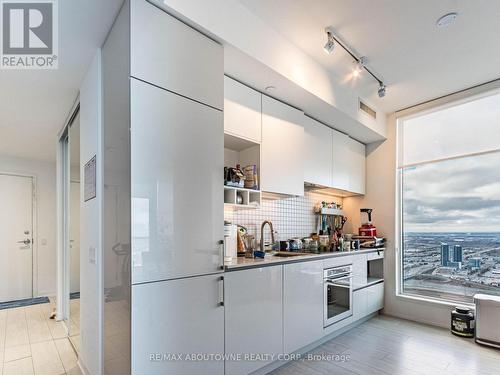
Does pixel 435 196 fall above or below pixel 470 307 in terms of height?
above

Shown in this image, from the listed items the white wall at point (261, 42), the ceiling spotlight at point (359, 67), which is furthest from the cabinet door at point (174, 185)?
the ceiling spotlight at point (359, 67)

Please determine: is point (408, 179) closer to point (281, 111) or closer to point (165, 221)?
point (281, 111)

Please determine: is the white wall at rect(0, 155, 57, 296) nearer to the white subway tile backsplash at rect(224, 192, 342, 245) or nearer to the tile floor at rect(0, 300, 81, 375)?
the tile floor at rect(0, 300, 81, 375)

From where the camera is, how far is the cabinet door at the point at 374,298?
3.72 m

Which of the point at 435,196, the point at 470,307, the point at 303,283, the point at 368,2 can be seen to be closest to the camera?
the point at 368,2

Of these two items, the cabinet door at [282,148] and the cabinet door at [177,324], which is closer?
the cabinet door at [177,324]

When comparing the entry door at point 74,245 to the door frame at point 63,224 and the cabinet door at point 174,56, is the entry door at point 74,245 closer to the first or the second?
the door frame at point 63,224

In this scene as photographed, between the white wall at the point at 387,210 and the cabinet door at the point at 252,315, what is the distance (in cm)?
227

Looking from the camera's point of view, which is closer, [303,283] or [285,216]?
[303,283]

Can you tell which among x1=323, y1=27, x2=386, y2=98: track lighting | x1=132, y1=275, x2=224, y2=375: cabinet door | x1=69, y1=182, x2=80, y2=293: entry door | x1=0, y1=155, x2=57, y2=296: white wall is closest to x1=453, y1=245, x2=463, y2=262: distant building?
x1=323, y1=27, x2=386, y2=98: track lighting

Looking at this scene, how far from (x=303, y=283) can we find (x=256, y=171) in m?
1.13

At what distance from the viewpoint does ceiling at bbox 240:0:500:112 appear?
2.20m

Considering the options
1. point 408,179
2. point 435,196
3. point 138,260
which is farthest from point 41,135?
point 435,196

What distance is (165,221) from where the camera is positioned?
5.72 feet
